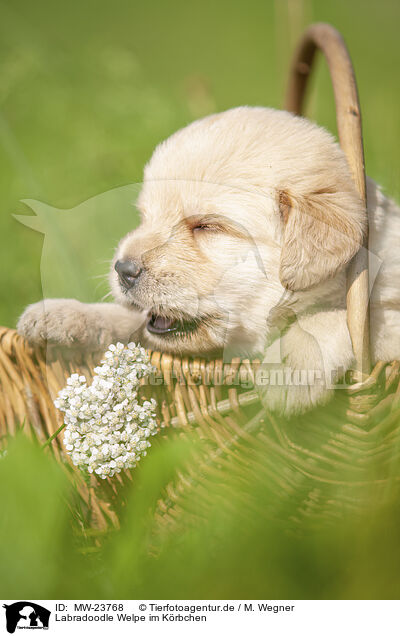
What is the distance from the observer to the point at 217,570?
60.4 inches

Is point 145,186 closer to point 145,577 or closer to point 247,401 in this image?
point 247,401

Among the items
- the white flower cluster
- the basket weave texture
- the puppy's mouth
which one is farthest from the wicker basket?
the puppy's mouth

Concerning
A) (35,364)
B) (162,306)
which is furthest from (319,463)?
(35,364)

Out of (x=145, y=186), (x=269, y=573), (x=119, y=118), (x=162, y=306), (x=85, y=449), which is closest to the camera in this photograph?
(x=85, y=449)

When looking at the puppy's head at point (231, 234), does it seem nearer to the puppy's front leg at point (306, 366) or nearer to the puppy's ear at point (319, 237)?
the puppy's ear at point (319, 237)

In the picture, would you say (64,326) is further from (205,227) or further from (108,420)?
(205,227)

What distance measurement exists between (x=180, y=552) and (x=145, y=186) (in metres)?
1.26

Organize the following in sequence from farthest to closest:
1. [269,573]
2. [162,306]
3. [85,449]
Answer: [162,306], [269,573], [85,449]

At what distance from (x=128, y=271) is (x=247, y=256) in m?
0.39

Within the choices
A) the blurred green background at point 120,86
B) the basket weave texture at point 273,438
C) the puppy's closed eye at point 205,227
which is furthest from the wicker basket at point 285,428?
the blurred green background at point 120,86

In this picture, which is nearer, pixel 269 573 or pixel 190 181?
pixel 269 573

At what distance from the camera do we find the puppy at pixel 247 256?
62.9 inches
